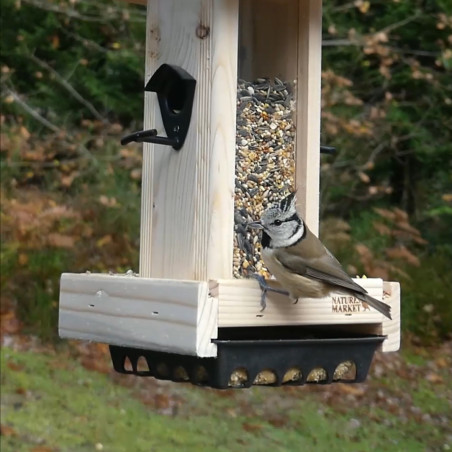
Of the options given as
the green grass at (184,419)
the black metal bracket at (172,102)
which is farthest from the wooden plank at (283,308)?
the green grass at (184,419)

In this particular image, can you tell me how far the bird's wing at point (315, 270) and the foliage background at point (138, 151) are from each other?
4.60 metres

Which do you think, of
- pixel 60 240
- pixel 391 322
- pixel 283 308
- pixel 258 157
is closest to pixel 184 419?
pixel 60 240

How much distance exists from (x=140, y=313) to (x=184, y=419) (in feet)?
11.2

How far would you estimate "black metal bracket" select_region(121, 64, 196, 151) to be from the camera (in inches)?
111

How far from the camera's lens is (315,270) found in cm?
271

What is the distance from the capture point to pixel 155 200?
2967 millimetres

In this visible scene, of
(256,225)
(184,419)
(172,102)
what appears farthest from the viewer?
(184,419)

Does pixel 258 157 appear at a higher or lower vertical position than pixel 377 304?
higher

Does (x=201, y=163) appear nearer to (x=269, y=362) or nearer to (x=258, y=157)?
(x=258, y=157)

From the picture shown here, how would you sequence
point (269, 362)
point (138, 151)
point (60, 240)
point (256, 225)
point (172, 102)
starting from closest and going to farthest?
point (269, 362) → point (256, 225) → point (172, 102) → point (60, 240) → point (138, 151)

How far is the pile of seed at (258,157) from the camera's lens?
2.89 metres

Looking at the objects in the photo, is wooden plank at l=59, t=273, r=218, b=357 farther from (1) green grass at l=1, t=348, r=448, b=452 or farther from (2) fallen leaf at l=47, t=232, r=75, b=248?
(2) fallen leaf at l=47, t=232, r=75, b=248

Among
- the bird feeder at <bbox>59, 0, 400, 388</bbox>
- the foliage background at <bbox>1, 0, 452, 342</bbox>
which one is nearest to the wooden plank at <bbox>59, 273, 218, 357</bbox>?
the bird feeder at <bbox>59, 0, 400, 388</bbox>

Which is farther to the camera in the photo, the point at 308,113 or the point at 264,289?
the point at 308,113
